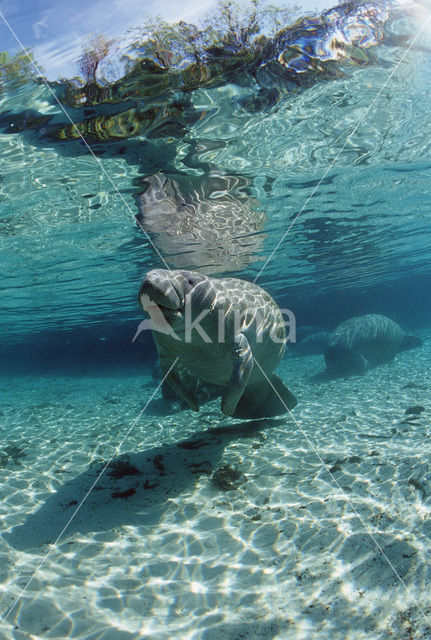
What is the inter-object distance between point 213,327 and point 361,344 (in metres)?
10.5

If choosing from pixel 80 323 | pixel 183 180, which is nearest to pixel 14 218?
pixel 183 180

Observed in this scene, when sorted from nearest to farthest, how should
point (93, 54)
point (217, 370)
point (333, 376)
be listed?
point (217, 370) → point (93, 54) → point (333, 376)

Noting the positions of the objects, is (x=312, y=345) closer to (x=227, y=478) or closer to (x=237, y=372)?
(x=227, y=478)

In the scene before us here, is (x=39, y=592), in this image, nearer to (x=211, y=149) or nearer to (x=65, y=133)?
(x=65, y=133)

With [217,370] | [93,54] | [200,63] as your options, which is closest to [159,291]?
[217,370]

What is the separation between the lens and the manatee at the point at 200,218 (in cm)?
933

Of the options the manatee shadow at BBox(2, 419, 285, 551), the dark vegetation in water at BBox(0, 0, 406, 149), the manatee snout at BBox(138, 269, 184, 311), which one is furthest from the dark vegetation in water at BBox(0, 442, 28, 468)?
the dark vegetation in water at BBox(0, 0, 406, 149)

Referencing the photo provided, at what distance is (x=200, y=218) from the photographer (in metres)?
11.1

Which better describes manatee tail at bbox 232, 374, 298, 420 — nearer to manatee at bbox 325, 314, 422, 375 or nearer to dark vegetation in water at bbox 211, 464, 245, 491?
dark vegetation in water at bbox 211, 464, 245, 491

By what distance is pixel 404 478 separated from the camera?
423 centimetres

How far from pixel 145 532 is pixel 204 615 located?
1367mm

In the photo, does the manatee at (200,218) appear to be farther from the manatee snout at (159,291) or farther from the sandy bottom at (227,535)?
the sandy bottom at (227,535)

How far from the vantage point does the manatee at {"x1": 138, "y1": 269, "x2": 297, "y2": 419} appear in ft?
13.1

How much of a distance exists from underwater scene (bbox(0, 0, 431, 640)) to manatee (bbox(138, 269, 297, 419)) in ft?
0.10
